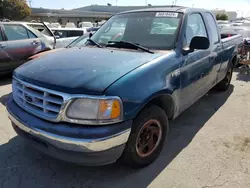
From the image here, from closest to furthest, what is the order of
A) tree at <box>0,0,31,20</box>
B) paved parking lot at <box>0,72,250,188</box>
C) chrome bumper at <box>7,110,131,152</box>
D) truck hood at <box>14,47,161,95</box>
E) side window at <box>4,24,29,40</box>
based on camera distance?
chrome bumper at <box>7,110,131,152</box> < truck hood at <box>14,47,161,95</box> < paved parking lot at <box>0,72,250,188</box> < side window at <box>4,24,29,40</box> < tree at <box>0,0,31,20</box>

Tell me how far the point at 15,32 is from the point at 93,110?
19.1 ft

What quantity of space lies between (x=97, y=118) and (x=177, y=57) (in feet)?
4.65

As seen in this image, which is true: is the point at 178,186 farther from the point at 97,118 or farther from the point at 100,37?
the point at 100,37

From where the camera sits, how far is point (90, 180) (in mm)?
2697

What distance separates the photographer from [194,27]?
3779 mm

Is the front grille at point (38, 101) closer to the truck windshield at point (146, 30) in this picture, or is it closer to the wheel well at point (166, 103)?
the wheel well at point (166, 103)

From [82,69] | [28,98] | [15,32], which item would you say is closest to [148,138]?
[82,69]

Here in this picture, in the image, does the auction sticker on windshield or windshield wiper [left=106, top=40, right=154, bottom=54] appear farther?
the auction sticker on windshield

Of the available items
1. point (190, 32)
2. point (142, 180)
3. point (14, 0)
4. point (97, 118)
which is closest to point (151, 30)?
point (190, 32)

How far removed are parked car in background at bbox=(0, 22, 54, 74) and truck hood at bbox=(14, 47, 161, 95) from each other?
13.8 ft

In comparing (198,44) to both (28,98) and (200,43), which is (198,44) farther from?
(28,98)

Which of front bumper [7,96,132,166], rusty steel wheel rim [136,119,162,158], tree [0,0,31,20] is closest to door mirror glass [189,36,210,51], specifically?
rusty steel wheel rim [136,119,162,158]

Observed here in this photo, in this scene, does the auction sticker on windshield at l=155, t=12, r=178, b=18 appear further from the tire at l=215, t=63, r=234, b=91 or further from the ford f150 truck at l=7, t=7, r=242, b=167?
the tire at l=215, t=63, r=234, b=91

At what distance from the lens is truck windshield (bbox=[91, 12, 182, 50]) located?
3.29m
